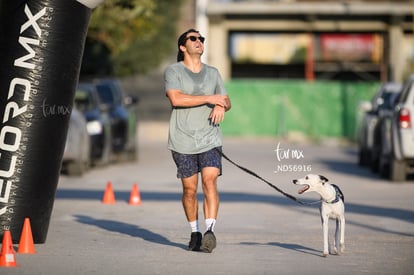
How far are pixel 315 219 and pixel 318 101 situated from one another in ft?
99.5

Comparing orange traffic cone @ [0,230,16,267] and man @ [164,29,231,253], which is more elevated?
man @ [164,29,231,253]

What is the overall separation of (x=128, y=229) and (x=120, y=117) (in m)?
14.1

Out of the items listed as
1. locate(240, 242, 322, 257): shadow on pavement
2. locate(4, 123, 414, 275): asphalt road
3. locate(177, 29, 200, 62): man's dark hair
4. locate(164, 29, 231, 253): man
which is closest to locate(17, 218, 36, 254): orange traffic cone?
locate(4, 123, 414, 275): asphalt road

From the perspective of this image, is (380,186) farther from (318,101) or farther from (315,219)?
(318,101)

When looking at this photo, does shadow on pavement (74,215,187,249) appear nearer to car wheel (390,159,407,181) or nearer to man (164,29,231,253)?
man (164,29,231,253)

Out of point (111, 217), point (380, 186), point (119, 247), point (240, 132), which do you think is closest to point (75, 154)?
point (380, 186)

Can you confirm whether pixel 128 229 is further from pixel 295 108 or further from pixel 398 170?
pixel 295 108

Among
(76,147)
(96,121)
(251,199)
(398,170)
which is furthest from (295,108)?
(251,199)

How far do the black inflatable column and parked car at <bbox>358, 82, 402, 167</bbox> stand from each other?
1397cm

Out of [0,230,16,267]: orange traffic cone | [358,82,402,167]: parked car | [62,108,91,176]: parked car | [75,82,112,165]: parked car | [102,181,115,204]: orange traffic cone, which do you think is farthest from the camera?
[358,82,402,167]: parked car

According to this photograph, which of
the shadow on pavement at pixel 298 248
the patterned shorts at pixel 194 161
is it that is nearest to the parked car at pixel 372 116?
the shadow on pavement at pixel 298 248

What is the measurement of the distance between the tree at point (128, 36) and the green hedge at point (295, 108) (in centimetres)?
450

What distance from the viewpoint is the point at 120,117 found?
2764cm

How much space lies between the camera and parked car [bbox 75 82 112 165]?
24.8 meters
